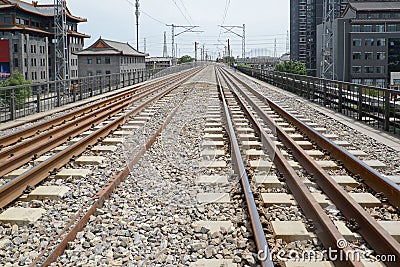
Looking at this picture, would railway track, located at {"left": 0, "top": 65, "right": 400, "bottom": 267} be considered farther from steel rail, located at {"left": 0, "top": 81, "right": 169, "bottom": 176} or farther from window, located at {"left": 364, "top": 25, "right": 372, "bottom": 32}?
window, located at {"left": 364, "top": 25, "right": 372, "bottom": 32}

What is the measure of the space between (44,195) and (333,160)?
14.6 ft

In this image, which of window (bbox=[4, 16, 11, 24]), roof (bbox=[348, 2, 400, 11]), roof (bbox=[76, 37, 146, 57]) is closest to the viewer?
window (bbox=[4, 16, 11, 24])

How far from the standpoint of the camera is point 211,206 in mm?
5504

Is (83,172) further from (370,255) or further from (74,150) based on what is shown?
(370,255)

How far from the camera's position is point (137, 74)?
114ft

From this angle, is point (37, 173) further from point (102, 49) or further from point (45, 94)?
point (102, 49)

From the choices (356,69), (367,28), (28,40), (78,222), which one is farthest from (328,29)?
(28,40)

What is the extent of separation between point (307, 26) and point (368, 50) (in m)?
35.4

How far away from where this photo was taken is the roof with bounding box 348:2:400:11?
67.6m

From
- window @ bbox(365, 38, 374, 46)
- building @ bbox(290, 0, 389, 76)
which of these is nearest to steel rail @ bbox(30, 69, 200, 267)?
window @ bbox(365, 38, 374, 46)

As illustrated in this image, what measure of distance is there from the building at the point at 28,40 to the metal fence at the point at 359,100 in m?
38.9

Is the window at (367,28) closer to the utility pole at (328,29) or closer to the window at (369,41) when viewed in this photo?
the window at (369,41)

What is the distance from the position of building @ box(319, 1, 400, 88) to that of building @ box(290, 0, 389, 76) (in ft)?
56.7

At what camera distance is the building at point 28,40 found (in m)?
54.1
